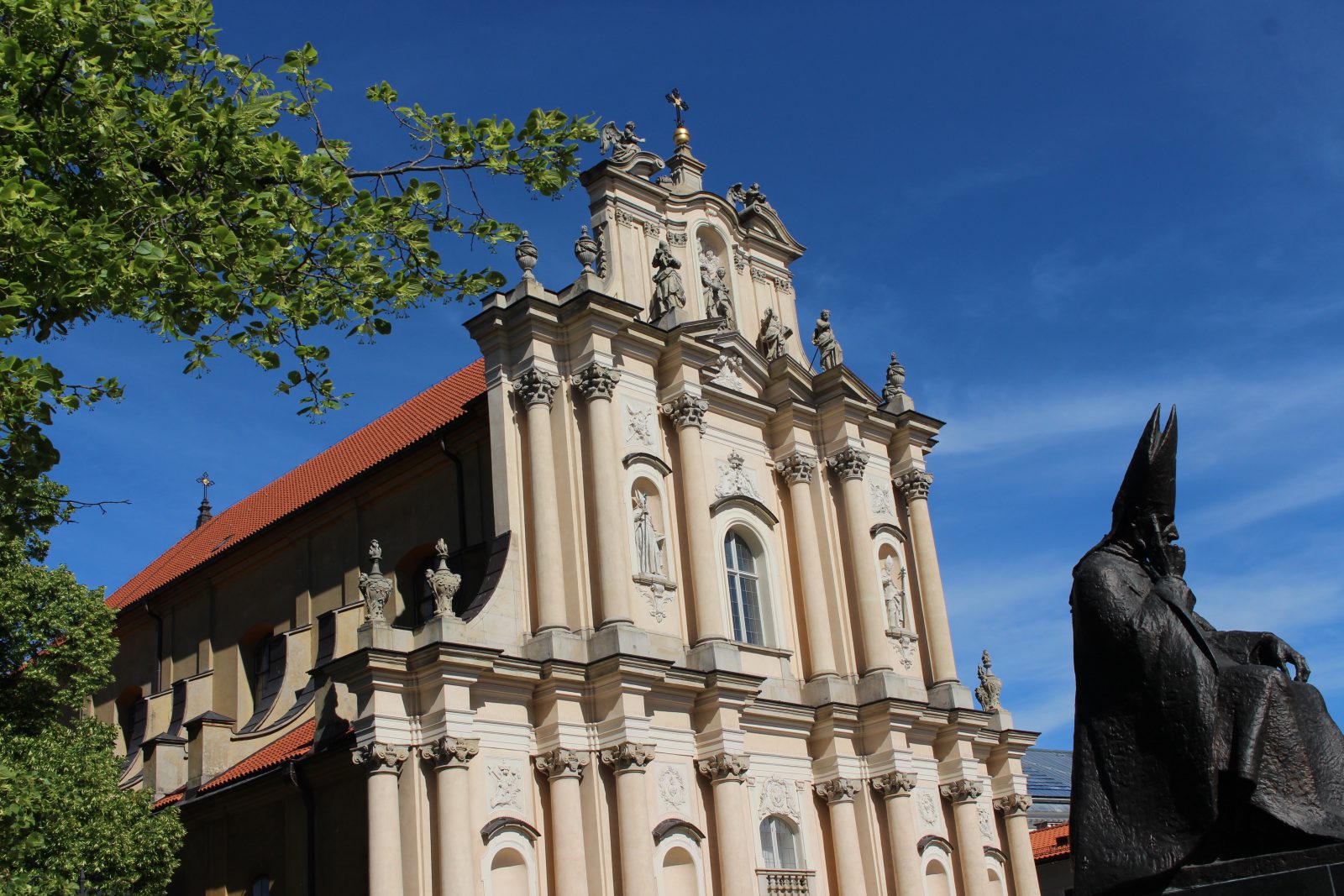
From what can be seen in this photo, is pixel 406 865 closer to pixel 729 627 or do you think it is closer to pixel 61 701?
pixel 61 701

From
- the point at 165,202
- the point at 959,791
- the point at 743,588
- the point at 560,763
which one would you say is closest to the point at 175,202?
the point at 165,202

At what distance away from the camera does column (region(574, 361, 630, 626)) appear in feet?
63.9

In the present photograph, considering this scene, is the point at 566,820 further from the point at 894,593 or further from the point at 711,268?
the point at 711,268

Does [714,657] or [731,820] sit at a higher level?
[714,657]

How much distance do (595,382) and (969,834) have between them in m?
10.9

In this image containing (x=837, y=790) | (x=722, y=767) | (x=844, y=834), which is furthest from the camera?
(x=837, y=790)

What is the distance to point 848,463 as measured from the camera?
25.1 m

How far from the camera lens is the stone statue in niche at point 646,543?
810 inches

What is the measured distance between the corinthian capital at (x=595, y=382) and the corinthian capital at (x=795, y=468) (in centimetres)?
519

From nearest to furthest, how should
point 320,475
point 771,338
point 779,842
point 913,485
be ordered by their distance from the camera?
1. point 779,842
2. point 771,338
3. point 913,485
4. point 320,475

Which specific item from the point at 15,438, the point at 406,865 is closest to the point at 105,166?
the point at 15,438

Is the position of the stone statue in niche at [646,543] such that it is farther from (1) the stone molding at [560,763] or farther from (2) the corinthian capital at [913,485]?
(2) the corinthian capital at [913,485]

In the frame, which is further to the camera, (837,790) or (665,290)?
(665,290)

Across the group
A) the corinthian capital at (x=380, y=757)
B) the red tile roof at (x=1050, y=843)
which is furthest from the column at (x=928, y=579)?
the corinthian capital at (x=380, y=757)
